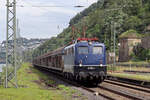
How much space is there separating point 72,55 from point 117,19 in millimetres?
87322

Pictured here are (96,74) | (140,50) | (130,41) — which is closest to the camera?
(96,74)

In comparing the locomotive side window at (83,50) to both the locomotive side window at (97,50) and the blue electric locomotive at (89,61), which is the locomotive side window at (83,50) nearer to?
the blue electric locomotive at (89,61)

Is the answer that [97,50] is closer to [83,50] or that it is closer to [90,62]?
[83,50]

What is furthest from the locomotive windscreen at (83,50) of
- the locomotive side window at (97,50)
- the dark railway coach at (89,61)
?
the locomotive side window at (97,50)

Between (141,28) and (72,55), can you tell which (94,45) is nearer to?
(72,55)

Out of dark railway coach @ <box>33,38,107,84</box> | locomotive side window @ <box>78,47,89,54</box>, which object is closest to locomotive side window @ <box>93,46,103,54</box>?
dark railway coach @ <box>33,38,107,84</box>

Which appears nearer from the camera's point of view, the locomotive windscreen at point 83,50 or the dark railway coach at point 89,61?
the dark railway coach at point 89,61

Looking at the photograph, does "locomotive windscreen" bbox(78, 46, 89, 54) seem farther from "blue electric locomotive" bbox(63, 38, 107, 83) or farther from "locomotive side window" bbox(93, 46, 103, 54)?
"locomotive side window" bbox(93, 46, 103, 54)

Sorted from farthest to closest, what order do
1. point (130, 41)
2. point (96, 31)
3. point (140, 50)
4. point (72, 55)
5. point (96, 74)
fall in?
point (96, 31)
point (130, 41)
point (140, 50)
point (72, 55)
point (96, 74)

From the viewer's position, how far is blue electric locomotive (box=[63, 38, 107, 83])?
73.9ft

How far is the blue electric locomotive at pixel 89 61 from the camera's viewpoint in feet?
73.9

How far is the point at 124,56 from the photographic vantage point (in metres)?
87.8

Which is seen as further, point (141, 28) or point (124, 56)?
point (141, 28)

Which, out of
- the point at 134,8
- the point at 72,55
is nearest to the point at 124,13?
the point at 134,8
